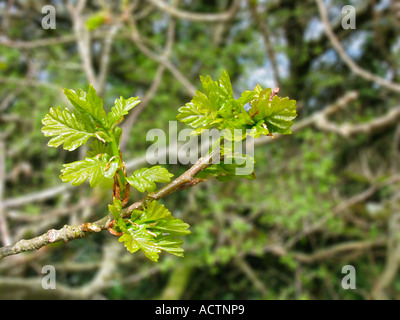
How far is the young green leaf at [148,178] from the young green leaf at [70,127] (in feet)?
0.21

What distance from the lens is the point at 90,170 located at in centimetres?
36

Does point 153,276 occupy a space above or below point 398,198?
below

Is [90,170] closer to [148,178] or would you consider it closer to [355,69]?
[148,178]

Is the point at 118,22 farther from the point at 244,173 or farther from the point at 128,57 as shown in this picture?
the point at 244,173

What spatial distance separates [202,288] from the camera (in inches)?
123

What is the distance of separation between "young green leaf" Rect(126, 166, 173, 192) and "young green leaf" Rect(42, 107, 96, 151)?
0.21 feet

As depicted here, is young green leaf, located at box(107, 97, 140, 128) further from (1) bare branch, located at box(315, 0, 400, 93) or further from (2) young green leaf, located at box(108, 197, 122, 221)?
(1) bare branch, located at box(315, 0, 400, 93)

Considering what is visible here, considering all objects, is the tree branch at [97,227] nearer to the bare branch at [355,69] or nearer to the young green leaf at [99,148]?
the young green leaf at [99,148]

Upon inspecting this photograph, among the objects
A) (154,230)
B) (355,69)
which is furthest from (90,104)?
(355,69)

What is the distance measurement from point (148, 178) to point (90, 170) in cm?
6

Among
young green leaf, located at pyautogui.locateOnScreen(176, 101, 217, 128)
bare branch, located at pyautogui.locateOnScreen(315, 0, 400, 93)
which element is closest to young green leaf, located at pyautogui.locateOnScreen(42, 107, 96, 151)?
young green leaf, located at pyautogui.locateOnScreen(176, 101, 217, 128)

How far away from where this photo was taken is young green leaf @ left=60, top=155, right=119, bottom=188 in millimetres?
349

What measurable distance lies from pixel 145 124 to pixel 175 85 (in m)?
0.50

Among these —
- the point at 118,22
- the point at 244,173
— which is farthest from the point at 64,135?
the point at 118,22
